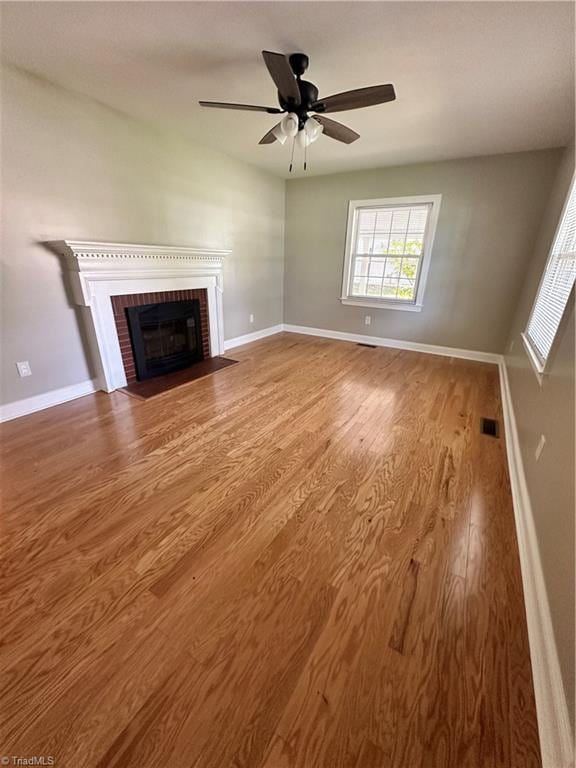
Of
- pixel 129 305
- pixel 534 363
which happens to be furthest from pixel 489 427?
pixel 129 305

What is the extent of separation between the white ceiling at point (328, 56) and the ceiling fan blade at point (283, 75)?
0.25m

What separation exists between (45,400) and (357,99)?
10.9 ft

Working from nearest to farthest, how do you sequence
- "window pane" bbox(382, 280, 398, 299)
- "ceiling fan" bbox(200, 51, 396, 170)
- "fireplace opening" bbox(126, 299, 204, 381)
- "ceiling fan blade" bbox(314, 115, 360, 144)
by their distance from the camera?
1. "ceiling fan" bbox(200, 51, 396, 170)
2. "ceiling fan blade" bbox(314, 115, 360, 144)
3. "fireplace opening" bbox(126, 299, 204, 381)
4. "window pane" bbox(382, 280, 398, 299)

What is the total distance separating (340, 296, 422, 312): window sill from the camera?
4.34m

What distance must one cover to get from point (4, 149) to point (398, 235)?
4.22 metres

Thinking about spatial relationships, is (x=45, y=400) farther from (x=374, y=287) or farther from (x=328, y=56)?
(x=374, y=287)

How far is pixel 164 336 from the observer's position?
345 cm

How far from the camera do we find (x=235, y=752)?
812 mm

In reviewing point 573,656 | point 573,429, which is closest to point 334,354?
point 573,429

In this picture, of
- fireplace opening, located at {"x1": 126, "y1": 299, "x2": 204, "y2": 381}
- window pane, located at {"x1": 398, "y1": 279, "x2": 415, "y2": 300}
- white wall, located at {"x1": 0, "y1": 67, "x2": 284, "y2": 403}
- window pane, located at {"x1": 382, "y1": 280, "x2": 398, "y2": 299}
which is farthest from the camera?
window pane, located at {"x1": 382, "y1": 280, "x2": 398, "y2": 299}

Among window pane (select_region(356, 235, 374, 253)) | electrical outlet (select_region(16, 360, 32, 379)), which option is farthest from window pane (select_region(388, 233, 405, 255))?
electrical outlet (select_region(16, 360, 32, 379))

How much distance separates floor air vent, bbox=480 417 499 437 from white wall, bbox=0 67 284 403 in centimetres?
364

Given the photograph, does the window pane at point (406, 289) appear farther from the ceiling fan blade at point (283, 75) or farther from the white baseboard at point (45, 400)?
the white baseboard at point (45, 400)

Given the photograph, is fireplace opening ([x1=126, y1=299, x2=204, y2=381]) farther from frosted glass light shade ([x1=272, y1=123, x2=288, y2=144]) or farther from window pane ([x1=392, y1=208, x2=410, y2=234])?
window pane ([x1=392, y1=208, x2=410, y2=234])
